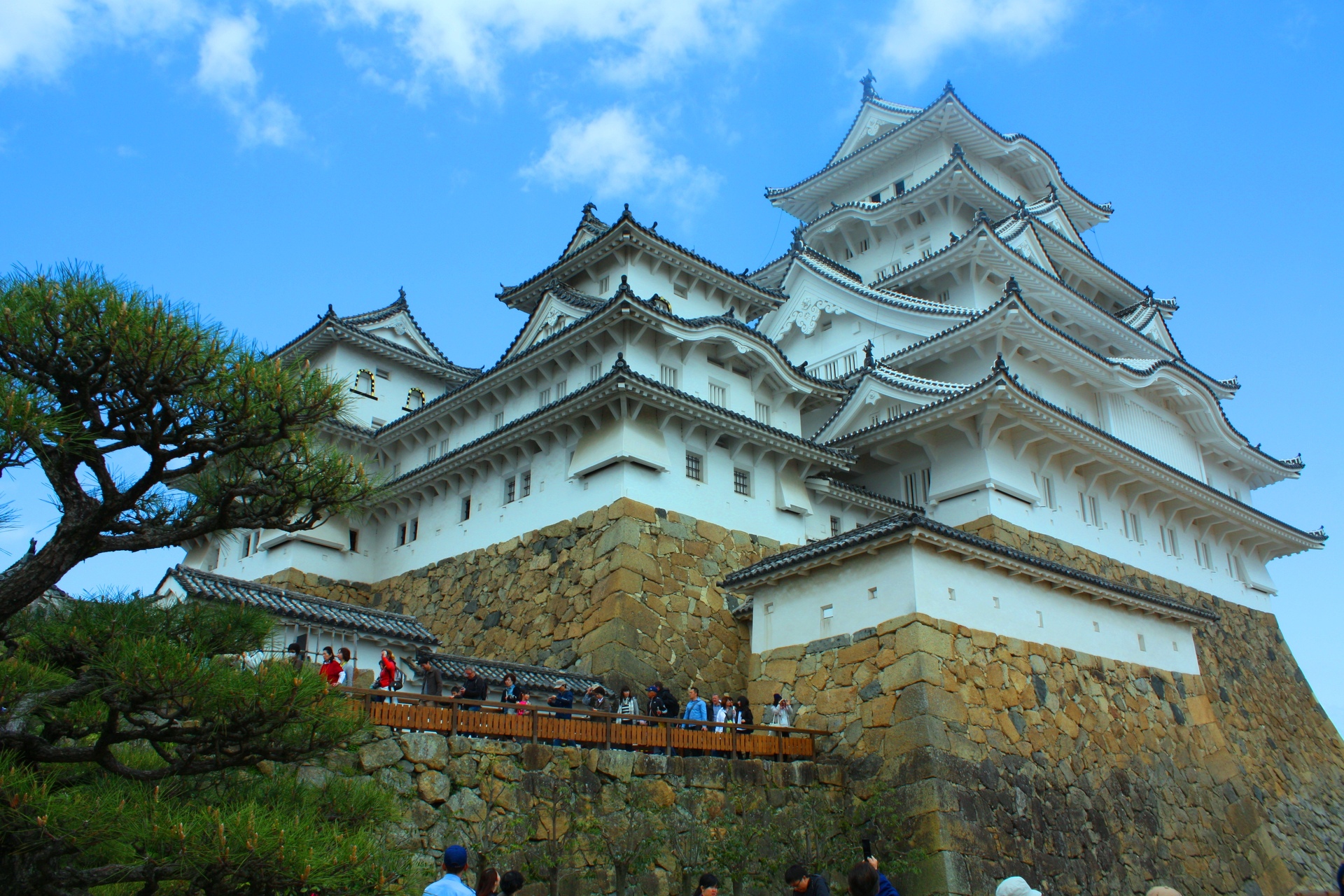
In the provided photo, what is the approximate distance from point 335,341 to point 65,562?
74.5 ft

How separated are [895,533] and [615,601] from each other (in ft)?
19.7

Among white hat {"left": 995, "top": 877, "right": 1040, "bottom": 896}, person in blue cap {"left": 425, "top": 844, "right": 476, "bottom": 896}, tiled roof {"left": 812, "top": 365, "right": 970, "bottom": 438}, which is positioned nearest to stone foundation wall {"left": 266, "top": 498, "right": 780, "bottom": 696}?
tiled roof {"left": 812, "top": 365, "right": 970, "bottom": 438}

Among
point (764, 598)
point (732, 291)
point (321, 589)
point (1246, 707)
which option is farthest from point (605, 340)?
point (1246, 707)

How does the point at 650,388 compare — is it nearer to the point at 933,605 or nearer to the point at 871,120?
the point at 933,605

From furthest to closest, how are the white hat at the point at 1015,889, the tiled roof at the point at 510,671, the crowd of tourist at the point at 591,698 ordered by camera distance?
the tiled roof at the point at 510,671 < the crowd of tourist at the point at 591,698 < the white hat at the point at 1015,889

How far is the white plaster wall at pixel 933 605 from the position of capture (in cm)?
1487

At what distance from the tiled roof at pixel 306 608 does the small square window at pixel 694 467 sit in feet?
20.9

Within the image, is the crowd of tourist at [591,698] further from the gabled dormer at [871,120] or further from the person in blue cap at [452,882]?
the gabled dormer at [871,120]

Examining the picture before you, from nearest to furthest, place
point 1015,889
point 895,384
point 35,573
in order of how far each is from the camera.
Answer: point 1015,889 < point 35,573 < point 895,384

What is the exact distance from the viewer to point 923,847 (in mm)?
13234

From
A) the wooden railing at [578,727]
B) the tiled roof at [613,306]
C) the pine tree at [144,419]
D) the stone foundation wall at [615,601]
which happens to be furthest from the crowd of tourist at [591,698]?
the tiled roof at [613,306]

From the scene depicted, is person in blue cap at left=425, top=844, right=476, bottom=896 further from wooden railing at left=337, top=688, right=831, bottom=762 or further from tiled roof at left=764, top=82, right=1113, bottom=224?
tiled roof at left=764, top=82, right=1113, bottom=224

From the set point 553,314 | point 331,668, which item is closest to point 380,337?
point 553,314

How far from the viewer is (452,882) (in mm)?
6523
